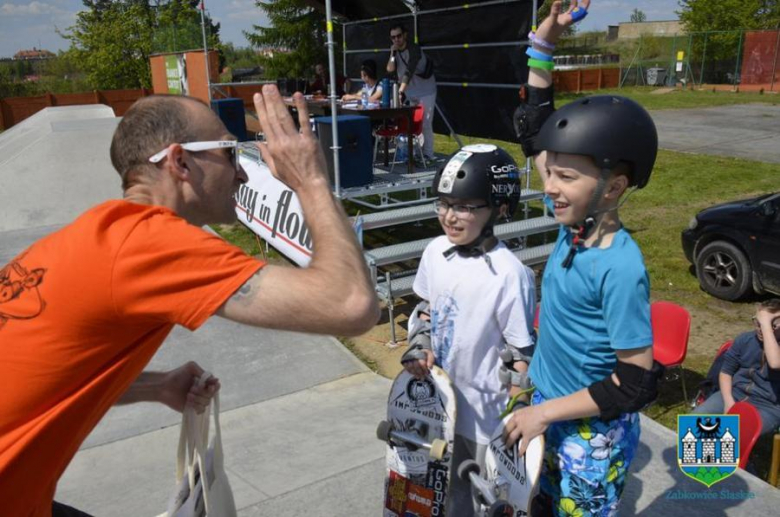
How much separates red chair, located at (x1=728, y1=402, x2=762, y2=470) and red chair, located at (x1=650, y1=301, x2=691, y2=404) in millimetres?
668

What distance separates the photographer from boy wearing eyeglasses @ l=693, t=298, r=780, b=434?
407 cm

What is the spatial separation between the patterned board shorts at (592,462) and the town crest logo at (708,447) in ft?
5.59

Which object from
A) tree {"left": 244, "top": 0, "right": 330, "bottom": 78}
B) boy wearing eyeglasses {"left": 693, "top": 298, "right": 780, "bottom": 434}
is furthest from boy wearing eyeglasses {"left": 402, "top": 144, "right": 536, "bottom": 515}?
tree {"left": 244, "top": 0, "right": 330, "bottom": 78}

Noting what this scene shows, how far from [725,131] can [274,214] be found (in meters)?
17.8

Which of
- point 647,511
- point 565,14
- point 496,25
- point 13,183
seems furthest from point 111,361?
point 13,183

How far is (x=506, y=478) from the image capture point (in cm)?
238

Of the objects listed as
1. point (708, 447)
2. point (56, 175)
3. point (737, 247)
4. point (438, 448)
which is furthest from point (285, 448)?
point (56, 175)

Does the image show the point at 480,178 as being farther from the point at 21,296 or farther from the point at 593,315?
the point at 21,296

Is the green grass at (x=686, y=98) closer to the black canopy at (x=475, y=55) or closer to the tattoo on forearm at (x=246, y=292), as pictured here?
the black canopy at (x=475, y=55)

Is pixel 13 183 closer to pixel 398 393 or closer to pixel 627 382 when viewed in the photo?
pixel 398 393

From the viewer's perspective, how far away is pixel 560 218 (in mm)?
2188

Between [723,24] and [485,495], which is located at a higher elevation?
[723,24]

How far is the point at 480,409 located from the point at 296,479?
61.8 inches

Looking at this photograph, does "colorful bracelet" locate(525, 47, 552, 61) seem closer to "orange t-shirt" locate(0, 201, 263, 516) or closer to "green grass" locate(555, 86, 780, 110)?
→ "orange t-shirt" locate(0, 201, 263, 516)
